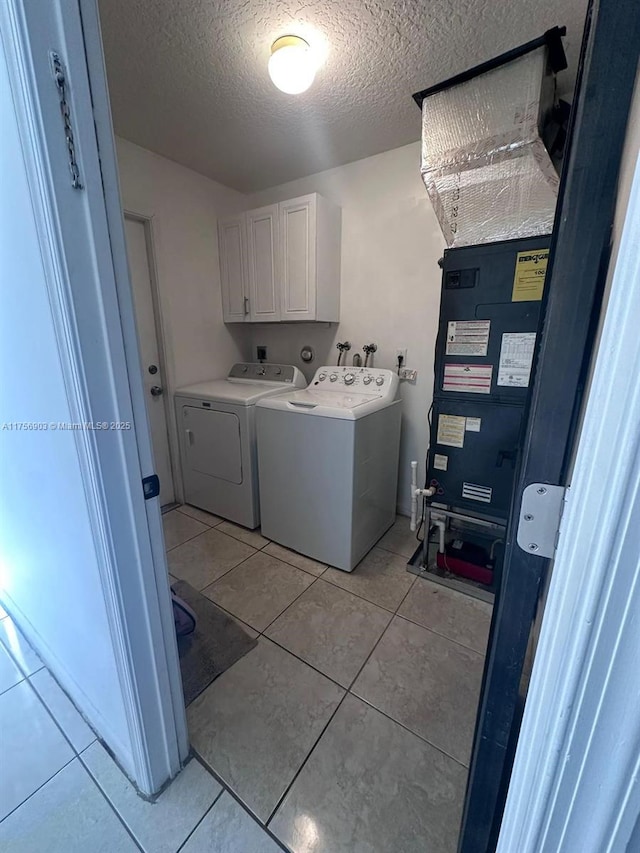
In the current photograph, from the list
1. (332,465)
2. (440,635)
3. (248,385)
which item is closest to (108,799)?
(440,635)

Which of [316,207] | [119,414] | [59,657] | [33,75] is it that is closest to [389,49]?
[316,207]

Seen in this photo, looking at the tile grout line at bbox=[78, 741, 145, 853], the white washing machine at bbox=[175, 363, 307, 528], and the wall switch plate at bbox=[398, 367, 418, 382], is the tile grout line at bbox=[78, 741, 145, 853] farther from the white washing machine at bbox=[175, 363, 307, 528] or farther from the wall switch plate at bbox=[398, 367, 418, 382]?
the wall switch plate at bbox=[398, 367, 418, 382]

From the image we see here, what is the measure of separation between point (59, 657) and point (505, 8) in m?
2.95

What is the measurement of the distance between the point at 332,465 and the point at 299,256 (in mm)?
1506

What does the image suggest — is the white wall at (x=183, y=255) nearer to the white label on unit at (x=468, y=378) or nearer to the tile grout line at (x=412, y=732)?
the white label on unit at (x=468, y=378)

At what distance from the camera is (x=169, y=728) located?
3.40 feet

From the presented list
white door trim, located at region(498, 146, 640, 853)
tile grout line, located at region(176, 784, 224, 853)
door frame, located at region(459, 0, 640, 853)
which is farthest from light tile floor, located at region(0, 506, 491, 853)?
white door trim, located at region(498, 146, 640, 853)

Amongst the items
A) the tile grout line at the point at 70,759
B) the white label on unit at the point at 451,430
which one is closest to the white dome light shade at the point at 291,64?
the white label on unit at the point at 451,430

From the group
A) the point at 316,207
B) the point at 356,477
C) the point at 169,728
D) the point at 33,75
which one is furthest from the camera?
the point at 316,207

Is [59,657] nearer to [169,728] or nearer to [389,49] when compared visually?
[169,728]

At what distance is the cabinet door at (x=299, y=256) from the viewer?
7.76 feet

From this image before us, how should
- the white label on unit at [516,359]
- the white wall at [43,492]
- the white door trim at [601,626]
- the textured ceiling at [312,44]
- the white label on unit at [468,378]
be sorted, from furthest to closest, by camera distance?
the white label on unit at [468,378], the white label on unit at [516,359], the textured ceiling at [312,44], the white wall at [43,492], the white door trim at [601,626]

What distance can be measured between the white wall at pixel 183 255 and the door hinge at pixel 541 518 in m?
2.67

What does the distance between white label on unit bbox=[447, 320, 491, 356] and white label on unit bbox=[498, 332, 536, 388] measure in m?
0.09
